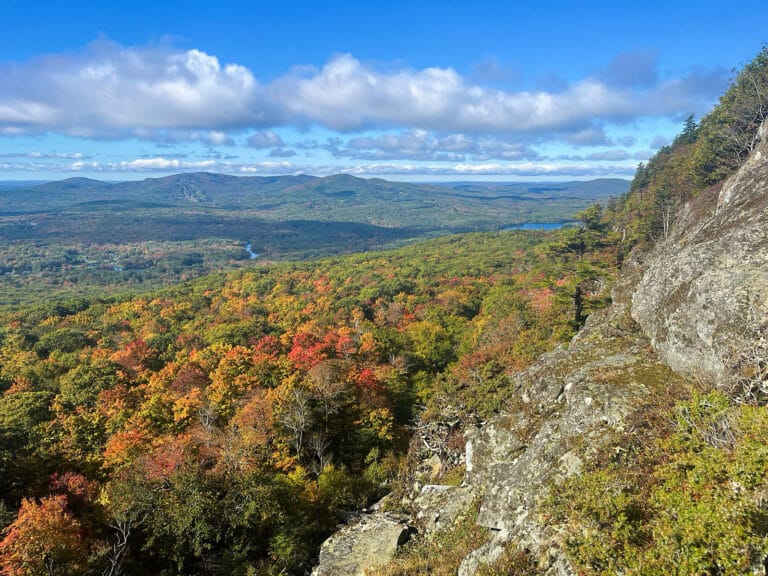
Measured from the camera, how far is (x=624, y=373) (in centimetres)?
1322

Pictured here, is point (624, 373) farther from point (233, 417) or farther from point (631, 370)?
point (233, 417)

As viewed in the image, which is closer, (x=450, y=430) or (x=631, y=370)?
(x=631, y=370)

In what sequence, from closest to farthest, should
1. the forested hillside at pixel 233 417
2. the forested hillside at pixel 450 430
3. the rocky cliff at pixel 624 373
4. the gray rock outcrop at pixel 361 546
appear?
the forested hillside at pixel 450 430, the rocky cliff at pixel 624 373, the gray rock outcrop at pixel 361 546, the forested hillside at pixel 233 417

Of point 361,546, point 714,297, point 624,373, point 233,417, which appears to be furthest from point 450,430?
point 233,417

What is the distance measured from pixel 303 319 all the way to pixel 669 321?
5409 cm

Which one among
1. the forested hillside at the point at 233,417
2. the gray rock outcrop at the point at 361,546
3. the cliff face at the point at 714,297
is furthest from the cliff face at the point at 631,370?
the forested hillside at the point at 233,417

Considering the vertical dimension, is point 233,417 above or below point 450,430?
below

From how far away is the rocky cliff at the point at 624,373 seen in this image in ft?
34.9

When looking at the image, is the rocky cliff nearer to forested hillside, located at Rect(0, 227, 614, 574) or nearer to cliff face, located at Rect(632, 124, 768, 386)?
cliff face, located at Rect(632, 124, 768, 386)

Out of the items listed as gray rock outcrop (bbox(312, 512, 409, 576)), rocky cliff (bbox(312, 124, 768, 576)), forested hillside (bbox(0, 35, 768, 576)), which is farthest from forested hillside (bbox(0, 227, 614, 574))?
rocky cliff (bbox(312, 124, 768, 576))

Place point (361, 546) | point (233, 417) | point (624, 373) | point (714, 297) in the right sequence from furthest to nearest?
point (233, 417) < point (361, 546) < point (624, 373) < point (714, 297)

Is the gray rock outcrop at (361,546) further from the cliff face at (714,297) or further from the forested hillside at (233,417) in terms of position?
the cliff face at (714,297)

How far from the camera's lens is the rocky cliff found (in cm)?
1062

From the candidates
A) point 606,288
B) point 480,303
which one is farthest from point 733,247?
point 480,303
